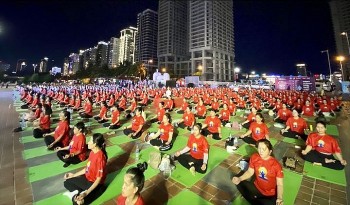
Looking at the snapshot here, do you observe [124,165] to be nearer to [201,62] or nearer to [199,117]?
[199,117]

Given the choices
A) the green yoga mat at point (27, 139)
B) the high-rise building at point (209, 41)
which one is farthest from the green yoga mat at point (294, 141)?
the high-rise building at point (209, 41)

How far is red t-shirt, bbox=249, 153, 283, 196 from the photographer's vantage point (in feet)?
11.0

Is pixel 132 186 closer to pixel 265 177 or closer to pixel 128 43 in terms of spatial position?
pixel 265 177

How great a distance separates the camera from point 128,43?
14850 centimetres

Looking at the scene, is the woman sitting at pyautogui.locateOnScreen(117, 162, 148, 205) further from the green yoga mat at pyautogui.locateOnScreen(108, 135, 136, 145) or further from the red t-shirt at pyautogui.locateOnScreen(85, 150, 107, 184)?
the green yoga mat at pyautogui.locateOnScreen(108, 135, 136, 145)

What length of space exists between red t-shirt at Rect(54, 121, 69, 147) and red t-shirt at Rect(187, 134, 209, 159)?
163 inches

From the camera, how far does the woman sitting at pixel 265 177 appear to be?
3342 millimetres

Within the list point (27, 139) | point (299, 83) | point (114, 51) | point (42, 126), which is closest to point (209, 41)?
point (299, 83)

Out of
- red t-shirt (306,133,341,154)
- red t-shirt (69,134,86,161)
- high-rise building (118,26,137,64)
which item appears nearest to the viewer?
red t-shirt (69,134,86,161)

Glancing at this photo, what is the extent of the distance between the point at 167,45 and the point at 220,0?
121 feet

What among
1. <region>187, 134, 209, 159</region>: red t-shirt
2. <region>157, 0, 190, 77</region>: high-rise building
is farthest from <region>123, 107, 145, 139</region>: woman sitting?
<region>157, 0, 190, 77</region>: high-rise building

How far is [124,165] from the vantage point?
5.43 metres

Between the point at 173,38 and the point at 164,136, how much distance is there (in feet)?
356

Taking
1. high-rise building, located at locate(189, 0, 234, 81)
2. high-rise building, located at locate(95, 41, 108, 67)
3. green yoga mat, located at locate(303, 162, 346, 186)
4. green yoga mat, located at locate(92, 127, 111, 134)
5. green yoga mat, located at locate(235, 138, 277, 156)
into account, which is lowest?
green yoga mat, located at locate(303, 162, 346, 186)
